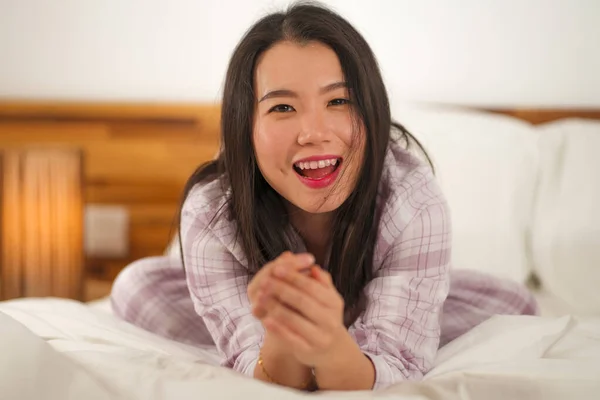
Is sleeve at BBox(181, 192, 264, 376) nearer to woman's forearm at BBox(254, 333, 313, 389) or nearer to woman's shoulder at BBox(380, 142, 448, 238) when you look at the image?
woman's forearm at BBox(254, 333, 313, 389)

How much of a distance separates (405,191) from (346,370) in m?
0.35

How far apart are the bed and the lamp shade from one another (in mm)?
373

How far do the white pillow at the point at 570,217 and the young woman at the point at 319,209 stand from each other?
0.66 metres

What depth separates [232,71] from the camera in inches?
44.3

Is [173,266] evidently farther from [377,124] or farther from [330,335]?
[330,335]

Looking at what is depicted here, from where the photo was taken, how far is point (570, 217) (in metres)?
1.72

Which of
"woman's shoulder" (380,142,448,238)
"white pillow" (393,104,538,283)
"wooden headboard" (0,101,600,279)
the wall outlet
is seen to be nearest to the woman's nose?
"woman's shoulder" (380,142,448,238)

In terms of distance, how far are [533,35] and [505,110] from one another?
0.77 ft

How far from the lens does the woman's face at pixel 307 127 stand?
3.37 ft

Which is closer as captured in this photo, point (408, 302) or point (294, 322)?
point (294, 322)

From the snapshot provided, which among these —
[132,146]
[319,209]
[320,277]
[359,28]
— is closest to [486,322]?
[319,209]

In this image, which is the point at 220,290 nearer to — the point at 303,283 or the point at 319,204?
the point at 319,204

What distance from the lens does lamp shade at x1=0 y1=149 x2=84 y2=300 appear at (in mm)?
2033

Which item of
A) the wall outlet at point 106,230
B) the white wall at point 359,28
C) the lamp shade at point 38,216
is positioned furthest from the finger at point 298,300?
the wall outlet at point 106,230
